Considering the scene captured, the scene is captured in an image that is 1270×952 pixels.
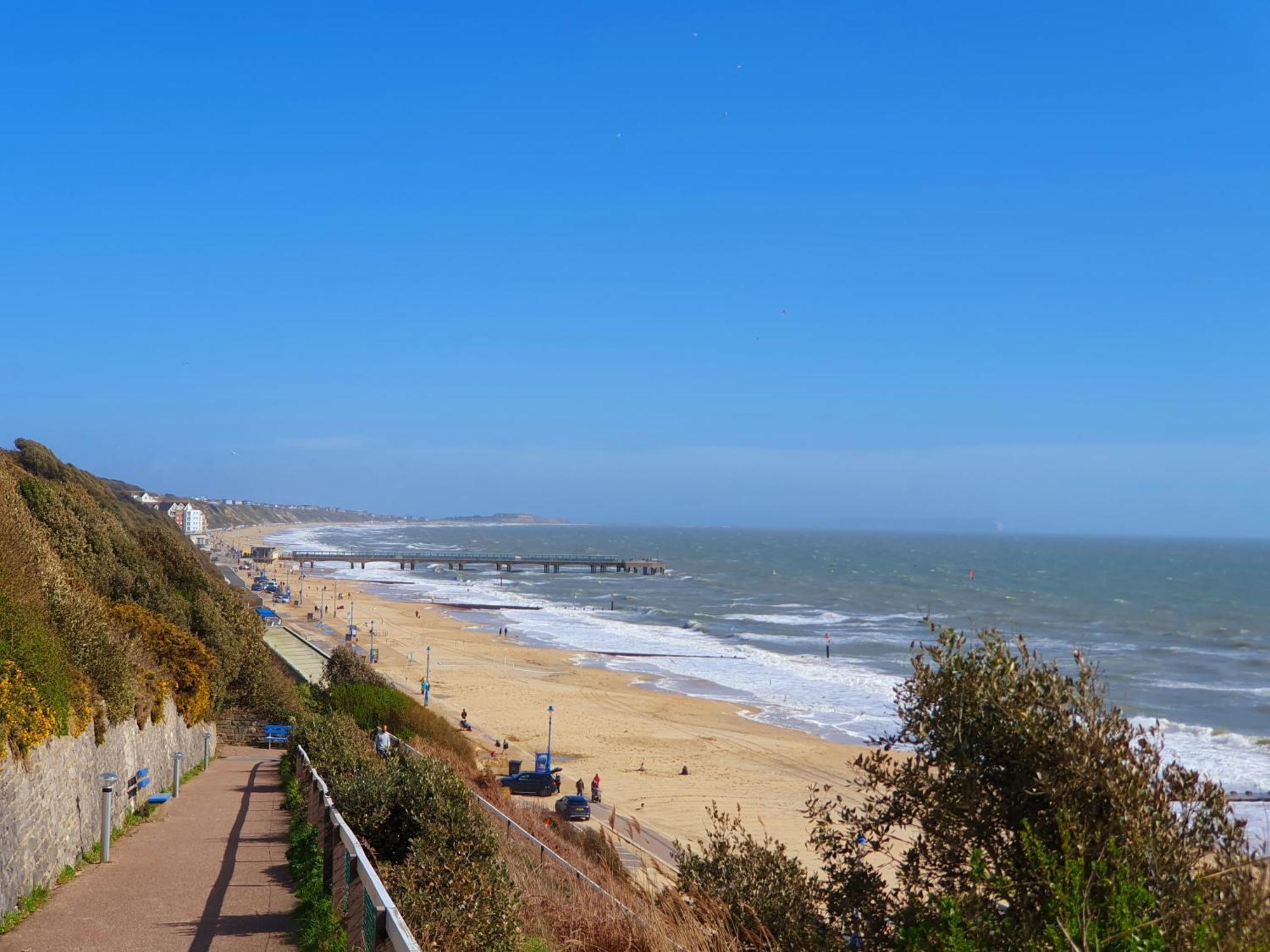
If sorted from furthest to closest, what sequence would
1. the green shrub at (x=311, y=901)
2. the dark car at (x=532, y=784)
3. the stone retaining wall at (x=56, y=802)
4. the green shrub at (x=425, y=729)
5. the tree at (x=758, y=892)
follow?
1. the dark car at (x=532, y=784)
2. the green shrub at (x=425, y=729)
3. the stone retaining wall at (x=56, y=802)
4. the green shrub at (x=311, y=901)
5. the tree at (x=758, y=892)

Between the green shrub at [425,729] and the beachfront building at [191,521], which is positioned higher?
the beachfront building at [191,521]

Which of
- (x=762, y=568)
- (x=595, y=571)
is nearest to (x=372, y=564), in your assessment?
(x=595, y=571)

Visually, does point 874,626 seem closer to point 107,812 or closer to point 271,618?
point 271,618

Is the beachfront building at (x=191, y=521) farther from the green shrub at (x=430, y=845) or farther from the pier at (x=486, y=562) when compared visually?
the green shrub at (x=430, y=845)

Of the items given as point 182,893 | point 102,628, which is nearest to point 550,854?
point 182,893

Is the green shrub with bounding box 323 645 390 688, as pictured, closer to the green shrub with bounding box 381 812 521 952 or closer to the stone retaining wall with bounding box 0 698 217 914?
the stone retaining wall with bounding box 0 698 217 914

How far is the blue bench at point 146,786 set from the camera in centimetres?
1202

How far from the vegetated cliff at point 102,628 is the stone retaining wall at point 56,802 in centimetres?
22

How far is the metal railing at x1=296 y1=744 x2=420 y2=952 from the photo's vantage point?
166 inches

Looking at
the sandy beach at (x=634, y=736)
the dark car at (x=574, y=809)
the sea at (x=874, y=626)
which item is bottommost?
the sandy beach at (x=634, y=736)

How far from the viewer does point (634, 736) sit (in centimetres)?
3362

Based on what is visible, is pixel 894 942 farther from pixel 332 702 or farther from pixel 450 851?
pixel 332 702

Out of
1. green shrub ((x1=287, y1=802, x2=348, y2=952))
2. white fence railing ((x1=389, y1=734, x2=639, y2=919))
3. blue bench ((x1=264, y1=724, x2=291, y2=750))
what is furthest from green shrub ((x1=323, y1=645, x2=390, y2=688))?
green shrub ((x1=287, y1=802, x2=348, y2=952))

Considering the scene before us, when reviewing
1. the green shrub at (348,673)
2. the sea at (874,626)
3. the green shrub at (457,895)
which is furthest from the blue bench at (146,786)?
the green shrub at (348,673)
